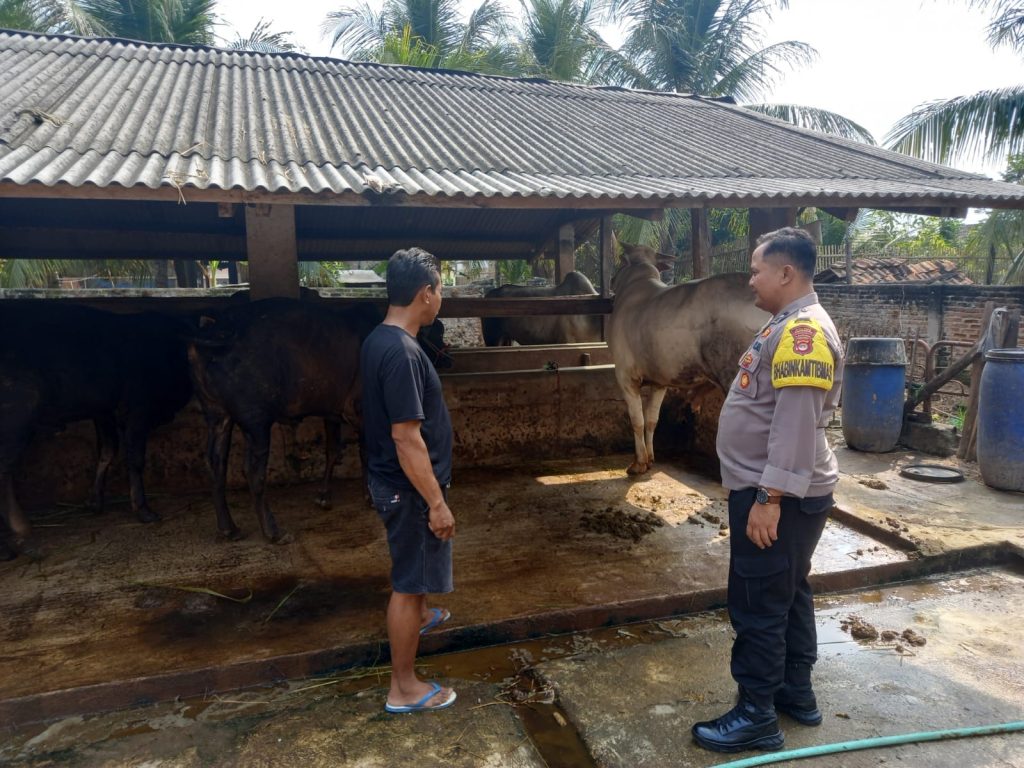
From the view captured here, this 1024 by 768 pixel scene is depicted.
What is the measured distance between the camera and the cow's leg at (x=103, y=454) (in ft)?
16.8

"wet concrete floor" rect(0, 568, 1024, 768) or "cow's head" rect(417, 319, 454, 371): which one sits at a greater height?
"cow's head" rect(417, 319, 454, 371)

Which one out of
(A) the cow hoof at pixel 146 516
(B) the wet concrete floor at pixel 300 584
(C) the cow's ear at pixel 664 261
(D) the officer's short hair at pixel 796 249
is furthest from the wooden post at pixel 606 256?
(A) the cow hoof at pixel 146 516

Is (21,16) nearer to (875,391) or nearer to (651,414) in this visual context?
(651,414)

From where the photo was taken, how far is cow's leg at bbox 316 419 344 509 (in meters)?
5.30

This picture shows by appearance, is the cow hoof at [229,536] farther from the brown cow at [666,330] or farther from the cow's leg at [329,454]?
the brown cow at [666,330]

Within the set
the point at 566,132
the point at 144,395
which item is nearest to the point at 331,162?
the point at 144,395

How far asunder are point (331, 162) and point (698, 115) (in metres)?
5.50

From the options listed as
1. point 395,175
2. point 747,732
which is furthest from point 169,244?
point 747,732

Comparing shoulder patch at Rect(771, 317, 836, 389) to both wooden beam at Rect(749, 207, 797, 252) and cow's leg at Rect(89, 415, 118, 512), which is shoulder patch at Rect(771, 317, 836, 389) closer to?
wooden beam at Rect(749, 207, 797, 252)

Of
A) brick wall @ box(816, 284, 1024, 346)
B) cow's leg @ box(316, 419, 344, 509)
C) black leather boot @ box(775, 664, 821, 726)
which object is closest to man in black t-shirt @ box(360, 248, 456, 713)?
black leather boot @ box(775, 664, 821, 726)

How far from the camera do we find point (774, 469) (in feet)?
7.89

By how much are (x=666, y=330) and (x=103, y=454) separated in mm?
4461

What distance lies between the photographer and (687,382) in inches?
212

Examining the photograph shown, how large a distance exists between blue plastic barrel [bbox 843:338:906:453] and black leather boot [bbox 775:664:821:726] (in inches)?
200
